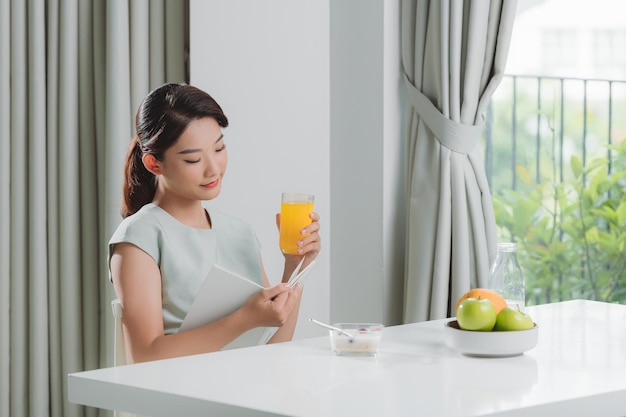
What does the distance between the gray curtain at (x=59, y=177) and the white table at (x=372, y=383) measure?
1.08 metres

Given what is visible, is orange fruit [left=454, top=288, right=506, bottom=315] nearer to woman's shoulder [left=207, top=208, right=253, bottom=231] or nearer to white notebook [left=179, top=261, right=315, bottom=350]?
white notebook [left=179, top=261, right=315, bottom=350]

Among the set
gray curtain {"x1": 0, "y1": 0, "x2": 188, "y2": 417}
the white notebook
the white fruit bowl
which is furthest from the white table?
gray curtain {"x1": 0, "y1": 0, "x2": 188, "y2": 417}

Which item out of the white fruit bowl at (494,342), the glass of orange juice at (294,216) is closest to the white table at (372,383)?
the white fruit bowl at (494,342)

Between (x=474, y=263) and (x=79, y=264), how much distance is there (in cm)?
128

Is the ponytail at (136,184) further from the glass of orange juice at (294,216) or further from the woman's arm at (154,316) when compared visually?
the glass of orange juice at (294,216)

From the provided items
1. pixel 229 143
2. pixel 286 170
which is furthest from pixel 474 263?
pixel 229 143

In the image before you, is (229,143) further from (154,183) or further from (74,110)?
(154,183)

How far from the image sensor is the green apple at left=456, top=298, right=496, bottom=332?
68.1 inches

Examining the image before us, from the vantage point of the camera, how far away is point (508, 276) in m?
2.05

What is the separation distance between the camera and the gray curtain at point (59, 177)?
8.62ft

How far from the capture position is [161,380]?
4.97 feet

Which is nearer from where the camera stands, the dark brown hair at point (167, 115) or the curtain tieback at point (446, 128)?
the dark brown hair at point (167, 115)

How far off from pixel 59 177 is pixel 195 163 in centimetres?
74

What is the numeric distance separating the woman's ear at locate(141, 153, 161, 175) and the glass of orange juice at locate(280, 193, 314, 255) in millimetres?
300
